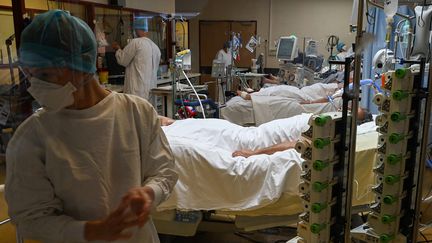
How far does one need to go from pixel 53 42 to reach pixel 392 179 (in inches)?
67.3

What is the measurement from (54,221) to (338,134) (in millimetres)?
1274

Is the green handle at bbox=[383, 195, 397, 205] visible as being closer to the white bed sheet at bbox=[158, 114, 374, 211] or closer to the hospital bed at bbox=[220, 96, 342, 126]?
the white bed sheet at bbox=[158, 114, 374, 211]

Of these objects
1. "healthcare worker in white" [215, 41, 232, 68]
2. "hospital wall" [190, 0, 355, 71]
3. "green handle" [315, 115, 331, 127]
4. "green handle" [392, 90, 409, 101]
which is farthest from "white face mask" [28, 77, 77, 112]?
"hospital wall" [190, 0, 355, 71]

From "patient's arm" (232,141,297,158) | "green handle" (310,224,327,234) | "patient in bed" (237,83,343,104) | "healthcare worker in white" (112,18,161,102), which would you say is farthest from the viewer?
"healthcare worker in white" (112,18,161,102)

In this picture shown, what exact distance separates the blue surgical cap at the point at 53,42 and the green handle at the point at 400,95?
1515 millimetres

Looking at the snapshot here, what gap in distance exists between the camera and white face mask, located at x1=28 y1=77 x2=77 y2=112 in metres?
0.90

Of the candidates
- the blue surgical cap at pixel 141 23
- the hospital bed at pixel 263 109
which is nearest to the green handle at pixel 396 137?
the hospital bed at pixel 263 109

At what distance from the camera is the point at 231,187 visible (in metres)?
2.13

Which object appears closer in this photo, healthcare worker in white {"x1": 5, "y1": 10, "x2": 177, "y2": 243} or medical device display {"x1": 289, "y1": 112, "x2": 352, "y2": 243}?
healthcare worker in white {"x1": 5, "y1": 10, "x2": 177, "y2": 243}

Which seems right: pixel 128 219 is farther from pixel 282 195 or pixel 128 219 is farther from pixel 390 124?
pixel 390 124

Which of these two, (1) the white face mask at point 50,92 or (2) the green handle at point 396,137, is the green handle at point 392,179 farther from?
(1) the white face mask at point 50,92

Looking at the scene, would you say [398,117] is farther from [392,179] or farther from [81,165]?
[81,165]

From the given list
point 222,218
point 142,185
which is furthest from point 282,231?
point 142,185

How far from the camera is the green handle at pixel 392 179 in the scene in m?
1.96
